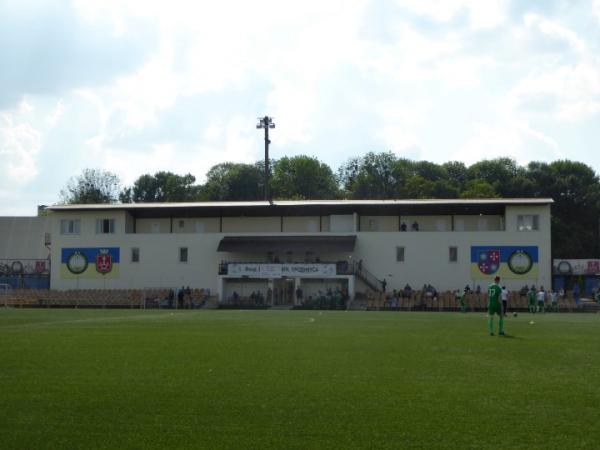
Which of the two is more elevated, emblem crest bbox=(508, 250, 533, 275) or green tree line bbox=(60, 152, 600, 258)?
green tree line bbox=(60, 152, 600, 258)

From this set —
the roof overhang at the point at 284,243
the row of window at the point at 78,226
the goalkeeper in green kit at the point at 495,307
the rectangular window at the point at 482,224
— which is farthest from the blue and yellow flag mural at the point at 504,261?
the goalkeeper in green kit at the point at 495,307

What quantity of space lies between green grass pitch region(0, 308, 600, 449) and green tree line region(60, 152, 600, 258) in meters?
76.3

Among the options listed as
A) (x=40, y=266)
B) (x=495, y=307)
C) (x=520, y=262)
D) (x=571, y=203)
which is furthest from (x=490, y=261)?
(x=40, y=266)

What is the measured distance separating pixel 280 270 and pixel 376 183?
6187 cm

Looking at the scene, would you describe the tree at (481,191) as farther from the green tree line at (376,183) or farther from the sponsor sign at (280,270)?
the sponsor sign at (280,270)

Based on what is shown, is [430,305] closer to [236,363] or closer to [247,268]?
[247,268]

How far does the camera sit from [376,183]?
118 metres

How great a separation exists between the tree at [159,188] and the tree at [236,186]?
286cm

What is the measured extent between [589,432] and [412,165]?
108 metres

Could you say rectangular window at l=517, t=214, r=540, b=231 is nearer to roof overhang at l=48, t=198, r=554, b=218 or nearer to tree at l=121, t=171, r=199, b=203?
roof overhang at l=48, t=198, r=554, b=218

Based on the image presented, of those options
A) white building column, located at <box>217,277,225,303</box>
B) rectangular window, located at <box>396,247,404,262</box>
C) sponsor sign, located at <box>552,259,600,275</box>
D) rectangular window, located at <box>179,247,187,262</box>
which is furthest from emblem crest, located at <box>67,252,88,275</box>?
sponsor sign, located at <box>552,259,600,275</box>

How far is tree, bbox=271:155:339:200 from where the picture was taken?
116500 millimetres

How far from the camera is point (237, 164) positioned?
391 feet

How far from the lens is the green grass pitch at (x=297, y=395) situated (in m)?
8.73
